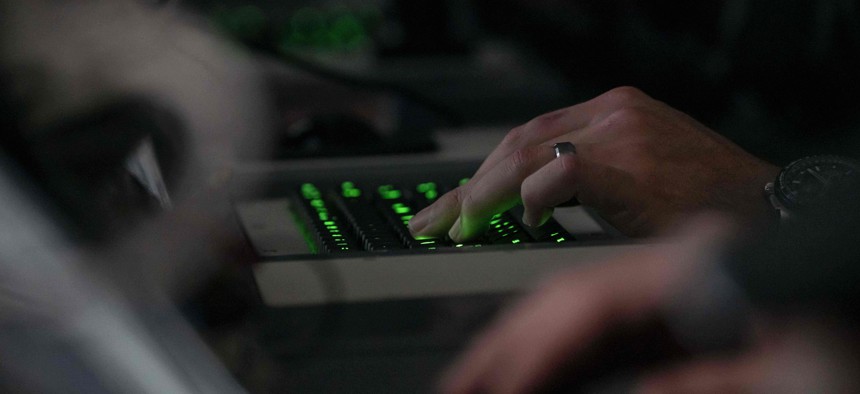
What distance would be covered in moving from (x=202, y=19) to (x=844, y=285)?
35.8 inches

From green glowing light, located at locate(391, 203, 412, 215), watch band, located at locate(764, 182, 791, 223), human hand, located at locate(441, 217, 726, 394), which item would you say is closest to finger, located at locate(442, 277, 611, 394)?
human hand, located at locate(441, 217, 726, 394)

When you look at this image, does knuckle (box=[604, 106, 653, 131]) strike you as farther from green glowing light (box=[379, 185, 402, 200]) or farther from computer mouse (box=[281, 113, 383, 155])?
computer mouse (box=[281, 113, 383, 155])

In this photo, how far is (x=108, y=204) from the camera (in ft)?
1.70

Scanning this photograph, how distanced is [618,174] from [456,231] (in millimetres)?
105

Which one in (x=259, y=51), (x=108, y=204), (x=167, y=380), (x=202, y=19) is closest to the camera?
(x=167, y=380)

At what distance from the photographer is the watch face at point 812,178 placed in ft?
1.62

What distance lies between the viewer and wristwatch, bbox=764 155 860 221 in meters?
0.49

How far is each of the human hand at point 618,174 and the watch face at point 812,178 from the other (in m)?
0.02

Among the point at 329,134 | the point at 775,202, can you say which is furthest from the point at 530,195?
the point at 329,134

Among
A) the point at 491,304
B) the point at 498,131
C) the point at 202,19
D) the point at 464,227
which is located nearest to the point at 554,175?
the point at 464,227

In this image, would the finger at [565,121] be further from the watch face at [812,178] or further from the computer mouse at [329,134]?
the computer mouse at [329,134]

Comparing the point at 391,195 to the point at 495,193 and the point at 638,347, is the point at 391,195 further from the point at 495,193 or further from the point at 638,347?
the point at 638,347

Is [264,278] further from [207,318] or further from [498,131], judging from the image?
[498,131]

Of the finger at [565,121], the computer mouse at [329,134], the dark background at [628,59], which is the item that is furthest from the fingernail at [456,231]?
the computer mouse at [329,134]
